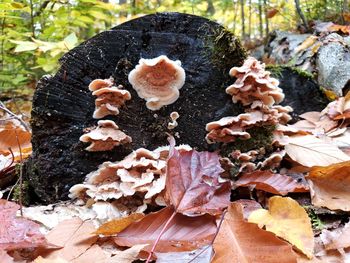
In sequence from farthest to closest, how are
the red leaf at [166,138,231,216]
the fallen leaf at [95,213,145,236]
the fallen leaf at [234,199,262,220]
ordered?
the fallen leaf at [234,199,262,220]
the red leaf at [166,138,231,216]
the fallen leaf at [95,213,145,236]

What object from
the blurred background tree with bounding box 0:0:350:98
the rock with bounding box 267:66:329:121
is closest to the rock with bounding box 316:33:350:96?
the rock with bounding box 267:66:329:121

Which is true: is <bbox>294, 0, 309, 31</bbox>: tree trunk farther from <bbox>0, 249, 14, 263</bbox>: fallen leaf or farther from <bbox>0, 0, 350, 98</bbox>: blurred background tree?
<bbox>0, 249, 14, 263</bbox>: fallen leaf

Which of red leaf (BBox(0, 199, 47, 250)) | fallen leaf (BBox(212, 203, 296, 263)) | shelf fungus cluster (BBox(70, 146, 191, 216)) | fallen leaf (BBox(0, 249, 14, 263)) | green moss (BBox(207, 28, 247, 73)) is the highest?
green moss (BBox(207, 28, 247, 73))

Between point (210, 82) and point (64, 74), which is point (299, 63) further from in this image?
point (64, 74)

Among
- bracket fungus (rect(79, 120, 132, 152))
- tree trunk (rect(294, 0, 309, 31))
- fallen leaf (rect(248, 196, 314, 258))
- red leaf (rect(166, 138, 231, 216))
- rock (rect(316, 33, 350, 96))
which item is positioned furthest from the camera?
tree trunk (rect(294, 0, 309, 31))

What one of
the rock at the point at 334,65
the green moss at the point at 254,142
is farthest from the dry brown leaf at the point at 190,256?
the rock at the point at 334,65

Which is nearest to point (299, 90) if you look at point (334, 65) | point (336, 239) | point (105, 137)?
point (334, 65)
